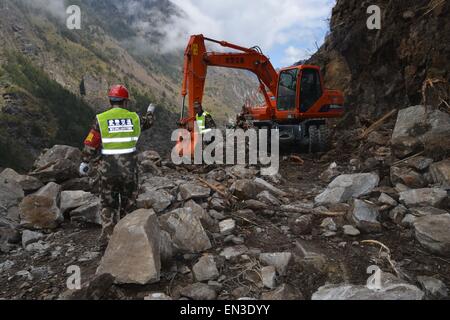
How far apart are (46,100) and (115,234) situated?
80364 mm

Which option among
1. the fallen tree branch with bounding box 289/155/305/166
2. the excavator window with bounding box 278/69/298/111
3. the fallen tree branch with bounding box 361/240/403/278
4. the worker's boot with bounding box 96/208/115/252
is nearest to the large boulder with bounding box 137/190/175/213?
the worker's boot with bounding box 96/208/115/252

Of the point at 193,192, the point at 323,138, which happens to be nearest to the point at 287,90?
the point at 323,138

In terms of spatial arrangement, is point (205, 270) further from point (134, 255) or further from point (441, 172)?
point (441, 172)

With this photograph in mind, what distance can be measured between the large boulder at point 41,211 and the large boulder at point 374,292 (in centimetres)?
426

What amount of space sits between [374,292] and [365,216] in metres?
1.81

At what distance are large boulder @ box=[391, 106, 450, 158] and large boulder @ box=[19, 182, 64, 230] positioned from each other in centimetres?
607

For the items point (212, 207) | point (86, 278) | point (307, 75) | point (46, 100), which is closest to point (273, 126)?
point (307, 75)

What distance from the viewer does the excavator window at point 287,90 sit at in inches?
430

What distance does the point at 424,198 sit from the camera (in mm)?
5641

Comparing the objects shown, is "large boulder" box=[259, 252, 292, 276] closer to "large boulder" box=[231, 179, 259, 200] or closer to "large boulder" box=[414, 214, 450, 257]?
"large boulder" box=[414, 214, 450, 257]
